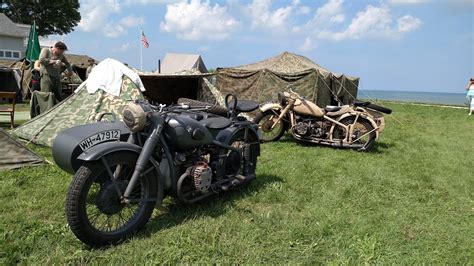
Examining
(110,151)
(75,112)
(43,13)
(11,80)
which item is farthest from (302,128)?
(43,13)

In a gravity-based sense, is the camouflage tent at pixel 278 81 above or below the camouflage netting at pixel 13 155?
above

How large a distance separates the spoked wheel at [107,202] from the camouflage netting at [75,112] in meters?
3.21

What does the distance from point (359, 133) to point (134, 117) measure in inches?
209

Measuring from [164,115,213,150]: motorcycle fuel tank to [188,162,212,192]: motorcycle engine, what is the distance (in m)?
0.20

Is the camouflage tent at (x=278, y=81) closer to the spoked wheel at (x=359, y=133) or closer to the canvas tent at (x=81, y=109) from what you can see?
the spoked wheel at (x=359, y=133)

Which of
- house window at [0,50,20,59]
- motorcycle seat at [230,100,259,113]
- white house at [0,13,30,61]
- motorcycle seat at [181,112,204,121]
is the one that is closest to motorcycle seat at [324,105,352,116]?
motorcycle seat at [230,100,259,113]

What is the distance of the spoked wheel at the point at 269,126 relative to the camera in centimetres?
762

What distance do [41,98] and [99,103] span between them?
1538 mm

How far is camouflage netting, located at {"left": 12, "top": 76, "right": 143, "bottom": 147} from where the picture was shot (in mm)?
6117

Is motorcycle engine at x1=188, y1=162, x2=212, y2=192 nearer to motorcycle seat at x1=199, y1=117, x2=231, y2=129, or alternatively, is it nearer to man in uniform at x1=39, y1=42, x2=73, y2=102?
motorcycle seat at x1=199, y1=117, x2=231, y2=129

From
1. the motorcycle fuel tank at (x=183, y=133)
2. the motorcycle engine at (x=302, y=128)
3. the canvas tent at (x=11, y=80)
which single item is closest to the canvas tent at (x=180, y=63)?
the canvas tent at (x=11, y=80)

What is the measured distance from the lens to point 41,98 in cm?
702

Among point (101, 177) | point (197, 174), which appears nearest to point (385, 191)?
point (197, 174)

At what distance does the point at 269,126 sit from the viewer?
762cm
